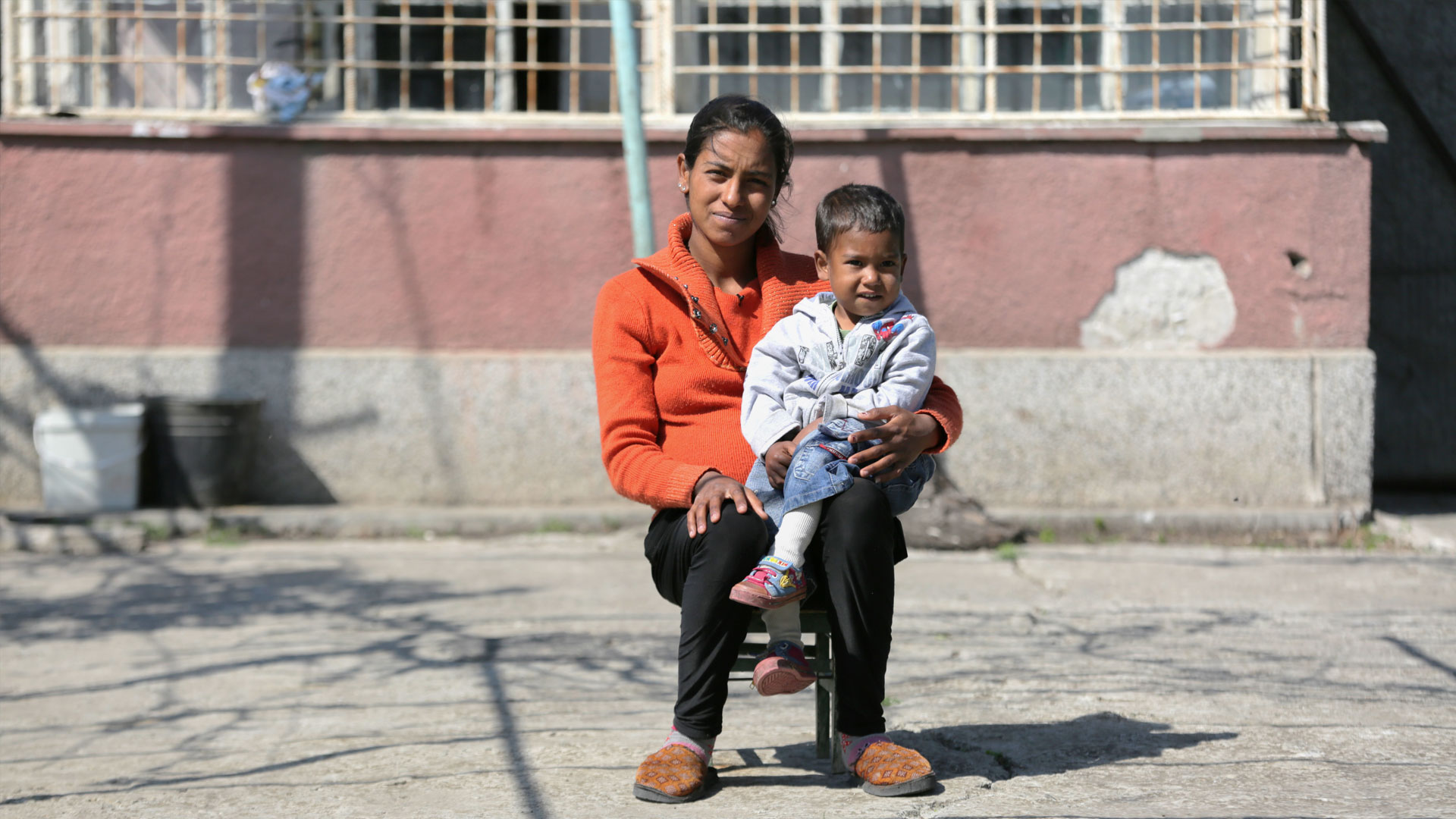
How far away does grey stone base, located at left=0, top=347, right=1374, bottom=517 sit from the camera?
241 inches

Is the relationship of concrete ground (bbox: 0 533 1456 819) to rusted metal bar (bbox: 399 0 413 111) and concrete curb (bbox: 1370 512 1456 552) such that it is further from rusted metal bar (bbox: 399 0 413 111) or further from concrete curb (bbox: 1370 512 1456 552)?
rusted metal bar (bbox: 399 0 413 111)

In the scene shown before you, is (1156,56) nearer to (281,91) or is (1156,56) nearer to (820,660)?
(281,91)

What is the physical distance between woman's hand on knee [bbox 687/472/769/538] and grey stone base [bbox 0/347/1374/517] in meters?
3.75

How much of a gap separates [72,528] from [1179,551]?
16.7ft

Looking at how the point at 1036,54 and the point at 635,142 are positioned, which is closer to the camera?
the point at 635,142

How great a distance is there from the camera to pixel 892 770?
102 inches

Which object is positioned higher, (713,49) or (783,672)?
(713,49)

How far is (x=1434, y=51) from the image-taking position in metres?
6.75

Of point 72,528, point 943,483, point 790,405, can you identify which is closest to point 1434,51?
point 943,483

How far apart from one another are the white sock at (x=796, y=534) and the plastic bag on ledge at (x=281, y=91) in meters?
4.78

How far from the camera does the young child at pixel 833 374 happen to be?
2.54 m

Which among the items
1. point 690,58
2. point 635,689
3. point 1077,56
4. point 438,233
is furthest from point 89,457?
point 1077,56

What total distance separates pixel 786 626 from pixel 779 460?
1.13ft

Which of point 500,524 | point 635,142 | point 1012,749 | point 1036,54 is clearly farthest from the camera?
point 1036,54
